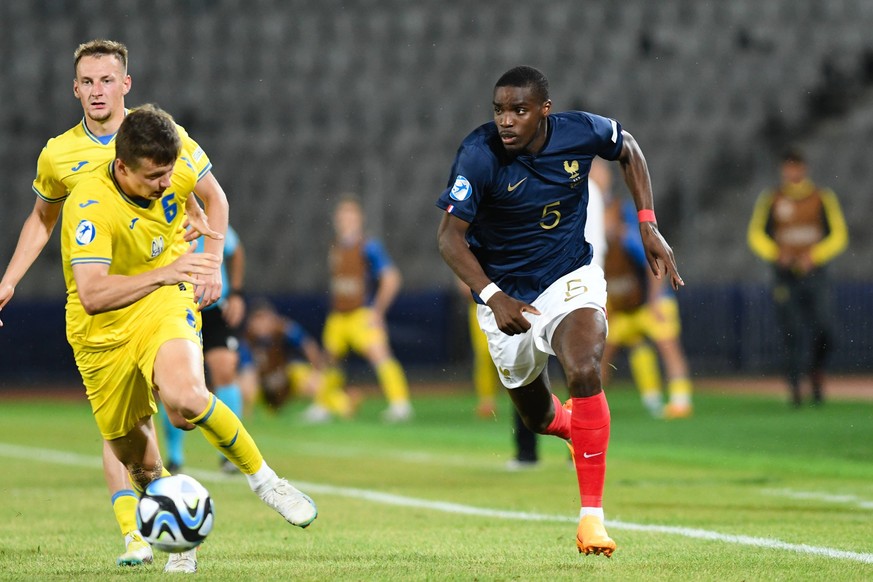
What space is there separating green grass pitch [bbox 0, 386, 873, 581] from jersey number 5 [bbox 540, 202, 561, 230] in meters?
1.34

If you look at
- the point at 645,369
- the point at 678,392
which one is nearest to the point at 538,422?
the point at 678,392

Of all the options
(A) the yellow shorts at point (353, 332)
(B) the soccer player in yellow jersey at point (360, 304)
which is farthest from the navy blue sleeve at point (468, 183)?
(A) the yellow shorts at point (353, 332)

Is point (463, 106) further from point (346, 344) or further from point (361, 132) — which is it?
point (346, 344)

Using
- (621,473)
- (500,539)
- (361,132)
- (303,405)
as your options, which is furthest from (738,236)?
(500,539)

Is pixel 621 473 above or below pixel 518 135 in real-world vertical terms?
below

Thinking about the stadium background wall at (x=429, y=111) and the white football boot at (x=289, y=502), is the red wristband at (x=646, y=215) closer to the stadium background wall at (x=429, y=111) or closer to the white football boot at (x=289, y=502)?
the white football boot at (x=289, y=502)

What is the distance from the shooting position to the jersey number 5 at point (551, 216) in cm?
642

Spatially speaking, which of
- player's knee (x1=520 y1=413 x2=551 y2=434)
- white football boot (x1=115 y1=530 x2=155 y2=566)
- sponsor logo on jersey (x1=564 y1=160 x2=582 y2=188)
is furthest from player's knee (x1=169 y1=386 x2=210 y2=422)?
player's knee (x1=520 y1=413 x2=551 y2=434)

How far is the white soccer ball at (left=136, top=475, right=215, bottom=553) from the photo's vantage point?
509 centimetres

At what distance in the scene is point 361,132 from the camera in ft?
75.7

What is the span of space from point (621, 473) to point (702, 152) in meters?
14.2

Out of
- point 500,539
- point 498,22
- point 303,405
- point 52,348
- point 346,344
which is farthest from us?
point 498,22

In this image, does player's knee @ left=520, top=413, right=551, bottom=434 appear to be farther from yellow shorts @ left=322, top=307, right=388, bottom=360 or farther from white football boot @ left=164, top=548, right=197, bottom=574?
yellow shorts @ left=322, top=307, right=388, bottom=360

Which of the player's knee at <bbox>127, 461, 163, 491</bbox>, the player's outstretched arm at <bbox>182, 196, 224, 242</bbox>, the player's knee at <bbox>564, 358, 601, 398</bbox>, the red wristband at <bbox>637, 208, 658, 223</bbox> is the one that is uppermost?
the player's outstretched arm at <bbox>182, 196, 224, 242</bbox>
